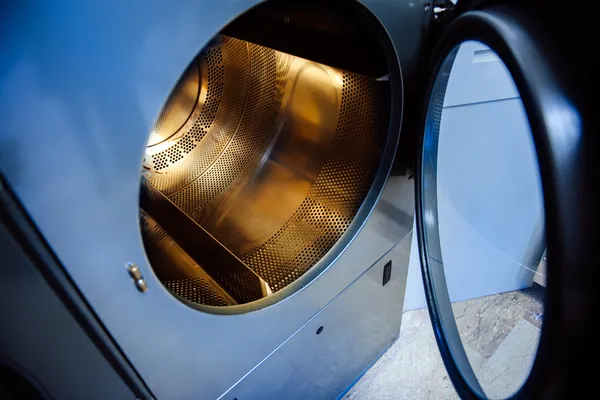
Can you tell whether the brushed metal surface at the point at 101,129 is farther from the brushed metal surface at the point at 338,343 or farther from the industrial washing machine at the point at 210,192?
the brushed metal surface at the point at 338,343

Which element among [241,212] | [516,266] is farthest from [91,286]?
[516,266]

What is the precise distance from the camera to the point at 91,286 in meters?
0.40

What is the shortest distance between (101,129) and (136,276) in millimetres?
160

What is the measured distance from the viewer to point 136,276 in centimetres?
43

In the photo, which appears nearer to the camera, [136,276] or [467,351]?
[136,276]

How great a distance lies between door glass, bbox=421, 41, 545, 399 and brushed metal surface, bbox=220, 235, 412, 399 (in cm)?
13

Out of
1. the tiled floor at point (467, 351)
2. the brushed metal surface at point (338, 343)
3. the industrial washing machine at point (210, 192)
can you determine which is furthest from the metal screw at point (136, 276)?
the tiled floor at point (467, 351)

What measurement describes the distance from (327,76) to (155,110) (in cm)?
46

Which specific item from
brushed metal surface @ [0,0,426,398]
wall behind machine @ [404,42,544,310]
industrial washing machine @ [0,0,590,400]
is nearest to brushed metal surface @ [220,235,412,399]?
industrial washing machine @ [0,0,590,400]

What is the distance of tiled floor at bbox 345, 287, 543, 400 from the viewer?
867 millimetres

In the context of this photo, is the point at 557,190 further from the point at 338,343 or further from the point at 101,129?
the point at 338,343

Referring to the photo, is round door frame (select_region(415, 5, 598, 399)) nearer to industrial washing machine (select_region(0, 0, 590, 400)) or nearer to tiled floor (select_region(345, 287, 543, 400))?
industrial washing machine (select_region(0, 0, 590, 400))

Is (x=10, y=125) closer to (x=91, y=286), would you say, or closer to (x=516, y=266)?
(x=91, y=286)

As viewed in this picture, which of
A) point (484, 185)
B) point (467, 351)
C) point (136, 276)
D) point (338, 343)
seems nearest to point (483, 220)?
point (484, 185)
